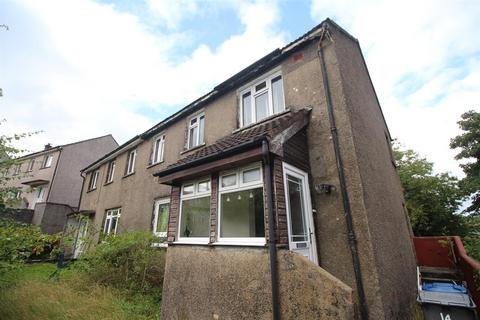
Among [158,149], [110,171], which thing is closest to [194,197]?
[158,149]

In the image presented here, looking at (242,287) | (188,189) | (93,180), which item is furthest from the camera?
(93,180)

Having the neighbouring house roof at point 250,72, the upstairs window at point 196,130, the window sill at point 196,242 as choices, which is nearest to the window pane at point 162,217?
the upstairs window at point 196,130

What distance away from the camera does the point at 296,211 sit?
4820mm

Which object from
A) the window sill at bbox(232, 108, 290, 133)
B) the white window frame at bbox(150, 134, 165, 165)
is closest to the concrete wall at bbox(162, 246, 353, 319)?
the window sill at bbox(232, 108, 290, 133)

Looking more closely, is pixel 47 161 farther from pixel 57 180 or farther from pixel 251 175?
pixel 251 175

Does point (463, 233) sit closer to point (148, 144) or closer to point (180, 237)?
point (180, 237)

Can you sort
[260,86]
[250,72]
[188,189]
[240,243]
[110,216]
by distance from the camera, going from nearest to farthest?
[240,243], [188,189], [250,72], [260,86], [110,216]

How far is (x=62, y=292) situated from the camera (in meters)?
Result: 6.50

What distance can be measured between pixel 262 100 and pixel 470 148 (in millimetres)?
19291

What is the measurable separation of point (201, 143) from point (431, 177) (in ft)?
60.7

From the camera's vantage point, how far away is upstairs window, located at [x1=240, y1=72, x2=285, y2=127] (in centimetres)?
701

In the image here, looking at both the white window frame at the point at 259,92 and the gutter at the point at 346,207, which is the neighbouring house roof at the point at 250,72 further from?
the gutter at the point at 346,207

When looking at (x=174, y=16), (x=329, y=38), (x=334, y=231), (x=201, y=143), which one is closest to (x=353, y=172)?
(x=334, y=231)

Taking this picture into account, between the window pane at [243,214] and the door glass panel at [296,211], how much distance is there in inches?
27.5
